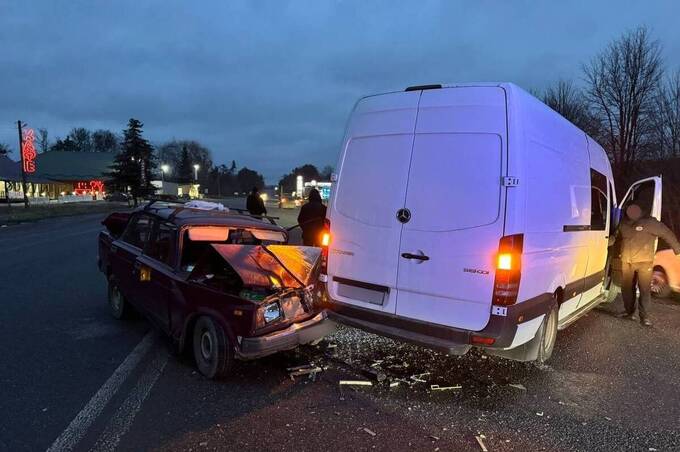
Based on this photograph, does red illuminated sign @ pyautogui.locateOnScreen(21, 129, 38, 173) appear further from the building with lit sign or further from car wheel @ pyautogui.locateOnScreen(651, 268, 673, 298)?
car wheel @ pyautogui.locateOnScreen(651, 268, 673, 298)

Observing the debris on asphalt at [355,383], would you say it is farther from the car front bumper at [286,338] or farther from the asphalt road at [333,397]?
the car front bumper at [286,338]

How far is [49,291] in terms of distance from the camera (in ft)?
27.2

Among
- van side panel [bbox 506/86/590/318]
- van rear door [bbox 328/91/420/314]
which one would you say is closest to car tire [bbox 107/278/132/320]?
van rear door [bbox 328/91/420/314]

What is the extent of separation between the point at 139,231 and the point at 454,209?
13.2 feet

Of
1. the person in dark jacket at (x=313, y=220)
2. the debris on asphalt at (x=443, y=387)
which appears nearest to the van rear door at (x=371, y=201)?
the debris on asphalt at (x=443, y=387)

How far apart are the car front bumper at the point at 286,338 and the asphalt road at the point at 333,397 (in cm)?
Answer: 35

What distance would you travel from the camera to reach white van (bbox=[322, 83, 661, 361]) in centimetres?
409

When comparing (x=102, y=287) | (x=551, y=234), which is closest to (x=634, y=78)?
(x=551, y=234)

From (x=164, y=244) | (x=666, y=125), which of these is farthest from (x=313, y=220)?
(x=666, y=125)

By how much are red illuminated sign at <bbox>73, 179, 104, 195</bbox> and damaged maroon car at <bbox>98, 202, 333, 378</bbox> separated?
79569 millimetres

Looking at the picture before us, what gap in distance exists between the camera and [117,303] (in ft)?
21.9

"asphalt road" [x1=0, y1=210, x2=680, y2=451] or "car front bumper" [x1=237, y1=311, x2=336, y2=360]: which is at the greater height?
"car front bumper" [x1=237, y1=311, x2=336, y2=360]

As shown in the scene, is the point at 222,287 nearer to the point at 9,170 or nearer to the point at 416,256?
the point at 416,256

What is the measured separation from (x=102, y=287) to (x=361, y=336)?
17.1ft
